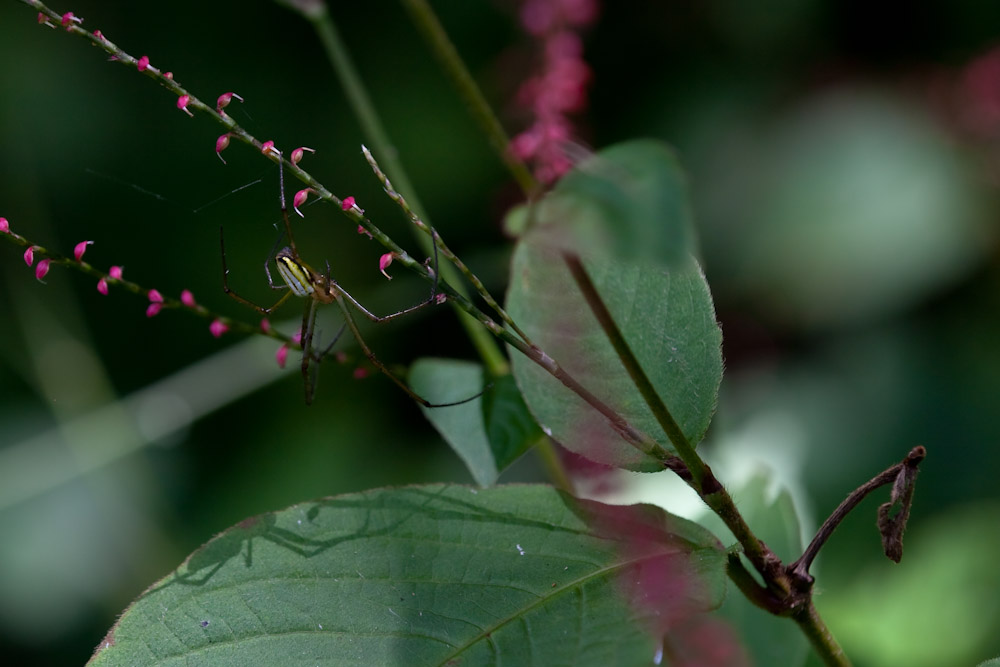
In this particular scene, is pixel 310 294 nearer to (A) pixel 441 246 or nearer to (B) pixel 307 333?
(B) pixel 307 333

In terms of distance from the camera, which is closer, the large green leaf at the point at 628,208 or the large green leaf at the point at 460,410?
the large green leaf at the point at 628,208

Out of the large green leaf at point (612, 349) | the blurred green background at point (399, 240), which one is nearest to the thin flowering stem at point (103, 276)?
the large green leaf at point (612, 349)

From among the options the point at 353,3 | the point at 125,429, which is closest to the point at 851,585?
the point at 125,429

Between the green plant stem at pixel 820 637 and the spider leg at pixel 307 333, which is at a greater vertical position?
the spider leg at pixel 307 333

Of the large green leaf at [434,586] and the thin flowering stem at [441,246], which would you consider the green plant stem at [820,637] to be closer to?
the large green leaf at [434,586]

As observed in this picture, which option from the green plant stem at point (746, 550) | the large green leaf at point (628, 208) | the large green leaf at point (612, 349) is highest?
the large green leaf at point (628, 208)
